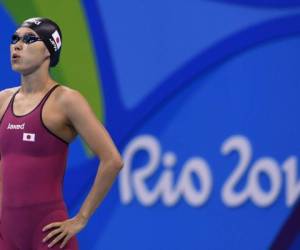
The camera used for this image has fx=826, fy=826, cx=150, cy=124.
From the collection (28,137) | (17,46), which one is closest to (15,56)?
(17,46)

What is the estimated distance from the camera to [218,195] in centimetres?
515

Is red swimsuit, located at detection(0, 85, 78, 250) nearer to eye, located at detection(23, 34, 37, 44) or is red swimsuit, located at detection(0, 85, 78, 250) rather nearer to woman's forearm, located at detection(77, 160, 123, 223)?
woman's forearm, located at detection(77, 160, 123, 223)

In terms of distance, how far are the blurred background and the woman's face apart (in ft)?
5.50

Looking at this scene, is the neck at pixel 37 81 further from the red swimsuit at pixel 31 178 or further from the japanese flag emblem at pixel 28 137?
the japanese flag emblem at pixel 28 137

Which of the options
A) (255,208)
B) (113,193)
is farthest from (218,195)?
(113,193)

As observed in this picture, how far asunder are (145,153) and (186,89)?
0.47 metres

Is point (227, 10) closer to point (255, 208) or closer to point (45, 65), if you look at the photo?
point (255, 208)

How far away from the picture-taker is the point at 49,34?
348 centimetres

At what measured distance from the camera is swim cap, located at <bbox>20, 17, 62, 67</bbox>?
346 cm

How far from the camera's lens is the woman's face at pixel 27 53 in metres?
3.39

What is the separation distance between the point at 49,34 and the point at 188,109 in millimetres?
1792

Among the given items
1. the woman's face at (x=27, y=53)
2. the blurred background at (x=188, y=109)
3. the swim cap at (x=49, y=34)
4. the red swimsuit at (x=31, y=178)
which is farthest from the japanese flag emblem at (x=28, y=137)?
the blurred background at (x=188, y=109)

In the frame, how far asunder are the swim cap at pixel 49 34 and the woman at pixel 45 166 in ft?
0.65

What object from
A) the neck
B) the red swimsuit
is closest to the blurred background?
the neck
